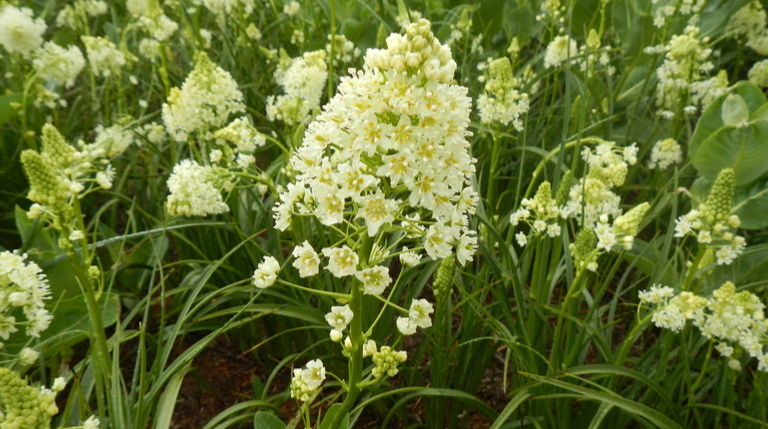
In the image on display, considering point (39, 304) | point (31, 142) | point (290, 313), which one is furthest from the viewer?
point (31, 142)

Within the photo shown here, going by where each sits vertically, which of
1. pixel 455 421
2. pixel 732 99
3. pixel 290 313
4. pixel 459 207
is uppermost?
pixel 459 207

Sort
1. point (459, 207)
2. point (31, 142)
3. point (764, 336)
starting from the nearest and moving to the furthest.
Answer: point (459, 207), point (764, 336), point (31, 142)

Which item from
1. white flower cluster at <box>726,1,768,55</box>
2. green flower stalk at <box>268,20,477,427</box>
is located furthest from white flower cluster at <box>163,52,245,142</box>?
white flower cluster at <box>726,1,768,55</box>

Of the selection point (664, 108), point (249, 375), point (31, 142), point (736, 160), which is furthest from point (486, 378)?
point (31, 142)

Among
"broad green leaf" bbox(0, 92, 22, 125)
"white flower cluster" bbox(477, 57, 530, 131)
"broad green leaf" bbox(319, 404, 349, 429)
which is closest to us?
"broad green leaf" bbox(319, 404, 349, 429)

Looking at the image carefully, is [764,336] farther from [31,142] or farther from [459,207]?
[31,142]

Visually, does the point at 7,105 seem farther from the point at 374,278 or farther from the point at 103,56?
the point at 374,278

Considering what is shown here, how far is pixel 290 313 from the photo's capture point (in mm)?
2855

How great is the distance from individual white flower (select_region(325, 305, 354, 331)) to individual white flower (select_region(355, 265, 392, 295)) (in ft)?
0.29

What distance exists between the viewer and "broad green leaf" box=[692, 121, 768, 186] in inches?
111

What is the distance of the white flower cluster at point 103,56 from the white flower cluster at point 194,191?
1.92 m

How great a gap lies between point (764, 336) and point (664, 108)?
2.41 meters

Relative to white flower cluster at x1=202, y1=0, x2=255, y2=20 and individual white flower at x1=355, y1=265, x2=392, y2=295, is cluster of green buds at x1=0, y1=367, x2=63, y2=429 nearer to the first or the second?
individual white flower at x1=355, y1=265, x2=392, y2=295

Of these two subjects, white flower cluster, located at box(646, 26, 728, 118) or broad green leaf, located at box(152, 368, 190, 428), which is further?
white flower cluster, located at box(646, 26, 728, 118)
